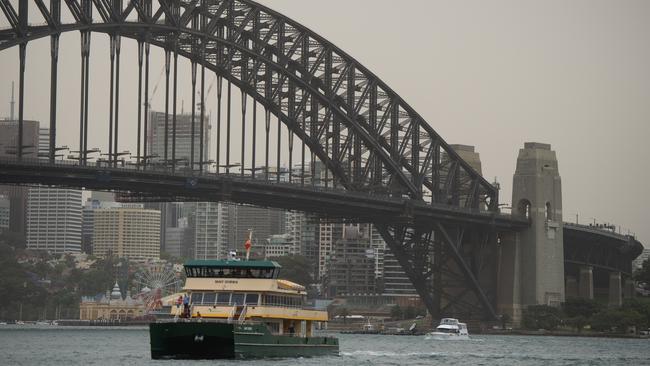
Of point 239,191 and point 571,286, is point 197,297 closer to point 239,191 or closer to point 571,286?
point 239,191

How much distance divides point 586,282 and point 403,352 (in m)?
75.3

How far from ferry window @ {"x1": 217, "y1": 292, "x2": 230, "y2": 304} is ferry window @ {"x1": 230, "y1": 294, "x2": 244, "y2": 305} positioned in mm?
198

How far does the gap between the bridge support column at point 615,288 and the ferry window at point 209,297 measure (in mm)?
113664

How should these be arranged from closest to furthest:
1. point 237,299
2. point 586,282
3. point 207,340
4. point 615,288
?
point 207,340, point 237,299, point 586,282, point 615,288

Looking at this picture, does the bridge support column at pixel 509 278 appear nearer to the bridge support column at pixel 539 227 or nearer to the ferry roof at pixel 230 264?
the bridge support column at pixel 539 227

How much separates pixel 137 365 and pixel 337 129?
69.0 m

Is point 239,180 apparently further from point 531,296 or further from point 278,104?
point 531,296

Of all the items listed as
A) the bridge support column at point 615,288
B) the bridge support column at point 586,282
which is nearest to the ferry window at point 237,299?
the bridge support column at point 586,282

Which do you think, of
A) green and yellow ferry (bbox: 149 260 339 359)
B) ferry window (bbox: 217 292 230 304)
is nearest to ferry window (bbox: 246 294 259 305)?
green and yellow ferry (bbox: 149 260 339 359)

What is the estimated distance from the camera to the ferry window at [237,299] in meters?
83.6

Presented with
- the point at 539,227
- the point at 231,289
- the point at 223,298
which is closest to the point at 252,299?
the point at 231,289

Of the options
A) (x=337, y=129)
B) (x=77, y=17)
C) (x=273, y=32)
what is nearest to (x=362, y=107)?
(x=337, y=129)

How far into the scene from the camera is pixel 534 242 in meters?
165

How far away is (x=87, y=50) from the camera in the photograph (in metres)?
124
